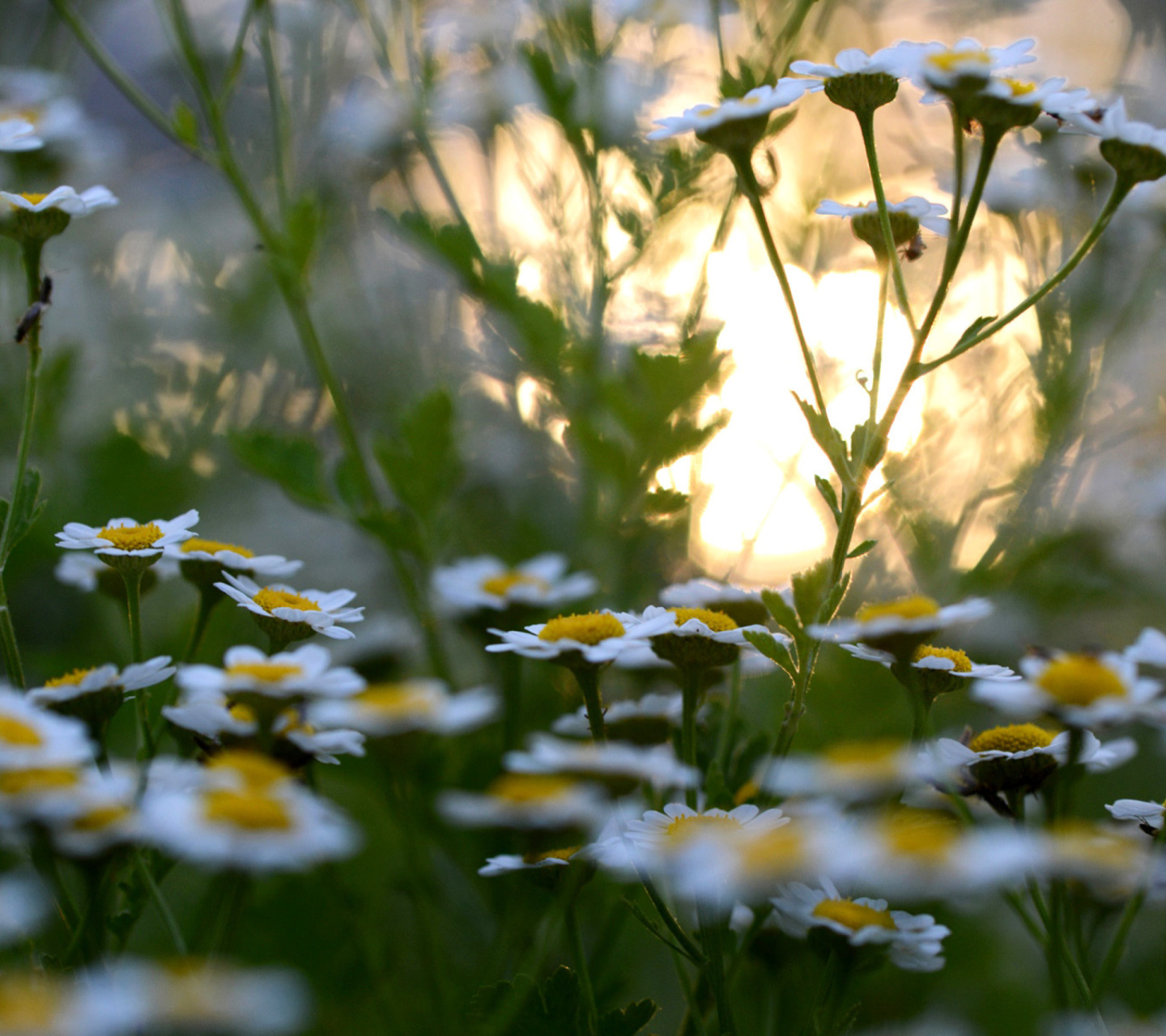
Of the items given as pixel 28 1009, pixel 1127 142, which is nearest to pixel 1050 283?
pixel 1127 142

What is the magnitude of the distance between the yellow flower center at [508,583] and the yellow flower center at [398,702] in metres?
0.24

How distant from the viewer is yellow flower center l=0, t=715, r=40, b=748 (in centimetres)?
33

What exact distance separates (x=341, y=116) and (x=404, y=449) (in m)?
0.86

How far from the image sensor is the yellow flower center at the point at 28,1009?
0.82 ft

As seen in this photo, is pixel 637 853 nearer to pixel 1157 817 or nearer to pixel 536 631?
pixel 536 631

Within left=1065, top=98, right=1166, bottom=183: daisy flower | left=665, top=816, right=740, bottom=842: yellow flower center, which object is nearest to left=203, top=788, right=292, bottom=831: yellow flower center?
left=665, top=816, right=740, bottom=842: yellow flower center

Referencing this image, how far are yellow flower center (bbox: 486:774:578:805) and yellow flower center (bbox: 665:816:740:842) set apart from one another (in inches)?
2.0

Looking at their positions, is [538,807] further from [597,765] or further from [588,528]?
[588,528]

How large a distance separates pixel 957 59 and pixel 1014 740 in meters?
0.33

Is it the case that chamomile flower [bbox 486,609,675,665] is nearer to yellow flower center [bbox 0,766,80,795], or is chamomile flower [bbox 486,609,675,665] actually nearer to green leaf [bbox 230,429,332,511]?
yellow flower center [bbox 0,766,80,795]

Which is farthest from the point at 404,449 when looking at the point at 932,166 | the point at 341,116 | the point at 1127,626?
the point at 1127,626

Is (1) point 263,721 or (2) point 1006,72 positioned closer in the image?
(1) point 263,721

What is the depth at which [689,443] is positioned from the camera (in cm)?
80

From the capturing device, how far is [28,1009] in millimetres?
259
